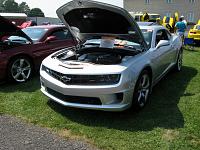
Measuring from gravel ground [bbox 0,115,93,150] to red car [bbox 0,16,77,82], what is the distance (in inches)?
97.7

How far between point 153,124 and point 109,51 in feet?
5.74

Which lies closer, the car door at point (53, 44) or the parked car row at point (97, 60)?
the parked car row at point (97, 60)

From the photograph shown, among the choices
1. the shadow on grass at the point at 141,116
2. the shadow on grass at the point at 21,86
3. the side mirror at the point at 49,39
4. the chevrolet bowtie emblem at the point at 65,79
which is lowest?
the shadow on grass at the point at 141,116

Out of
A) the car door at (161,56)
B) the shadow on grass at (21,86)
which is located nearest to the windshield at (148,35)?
the car door at (161,56)

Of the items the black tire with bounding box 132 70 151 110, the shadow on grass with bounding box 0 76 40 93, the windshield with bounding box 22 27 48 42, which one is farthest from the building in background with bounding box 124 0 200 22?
the black tire with bounding box 132 70 151 110

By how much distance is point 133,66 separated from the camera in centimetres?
502

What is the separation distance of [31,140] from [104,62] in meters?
1.77

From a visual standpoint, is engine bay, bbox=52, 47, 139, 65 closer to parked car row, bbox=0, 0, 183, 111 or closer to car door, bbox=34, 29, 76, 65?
parked car row, bbox=0, 0, 183, 111

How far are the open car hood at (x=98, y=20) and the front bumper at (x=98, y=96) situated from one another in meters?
1.21

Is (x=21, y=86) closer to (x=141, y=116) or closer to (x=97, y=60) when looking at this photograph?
(x=97, y=60)

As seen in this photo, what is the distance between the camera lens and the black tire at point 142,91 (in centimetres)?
508

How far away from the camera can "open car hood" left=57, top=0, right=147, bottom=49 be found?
209 inches

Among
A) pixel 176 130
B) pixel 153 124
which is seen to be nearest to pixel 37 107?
pixel 153 124

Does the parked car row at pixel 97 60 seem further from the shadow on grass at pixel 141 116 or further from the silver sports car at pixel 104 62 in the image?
the shadow on grass at pixel 141 116
